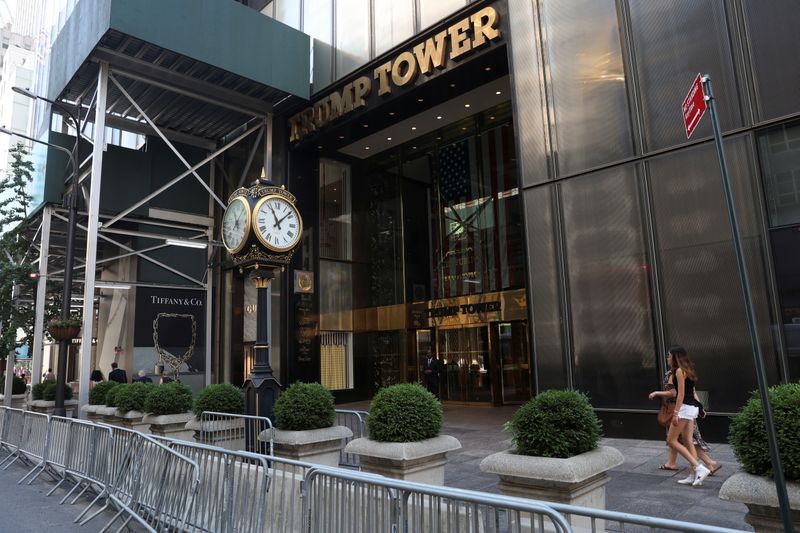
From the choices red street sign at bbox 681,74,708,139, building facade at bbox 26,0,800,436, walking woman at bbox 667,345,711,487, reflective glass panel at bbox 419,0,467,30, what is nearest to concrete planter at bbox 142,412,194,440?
building facade at bbox 26,0,800,436

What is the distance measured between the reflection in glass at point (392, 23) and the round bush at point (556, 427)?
13872 millimetres

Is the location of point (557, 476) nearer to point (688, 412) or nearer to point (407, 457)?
point (407, 457)

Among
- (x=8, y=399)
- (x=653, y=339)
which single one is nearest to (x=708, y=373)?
(x=653, y=339)

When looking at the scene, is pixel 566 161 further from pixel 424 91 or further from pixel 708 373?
pixel 424 91

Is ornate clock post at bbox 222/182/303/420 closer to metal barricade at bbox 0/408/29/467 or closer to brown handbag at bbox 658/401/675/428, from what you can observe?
metal barricade at bbox 0/408/29/467

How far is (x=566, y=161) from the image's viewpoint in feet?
39.2

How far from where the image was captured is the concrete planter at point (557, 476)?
481 cm

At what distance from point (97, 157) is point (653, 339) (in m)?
15.4

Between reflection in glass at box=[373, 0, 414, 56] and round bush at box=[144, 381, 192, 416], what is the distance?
38.3ft

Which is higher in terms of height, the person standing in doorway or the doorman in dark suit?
the person standing in doorway

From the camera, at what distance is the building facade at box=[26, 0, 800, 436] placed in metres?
9.63

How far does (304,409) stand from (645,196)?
7.53 m

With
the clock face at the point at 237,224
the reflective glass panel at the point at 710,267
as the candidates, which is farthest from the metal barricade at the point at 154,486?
the reflective glass panel at the point at 710,267

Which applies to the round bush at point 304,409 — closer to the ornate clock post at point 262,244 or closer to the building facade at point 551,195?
the ornate clock post at point 262,244
